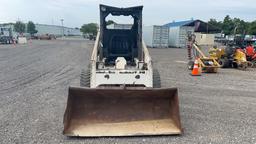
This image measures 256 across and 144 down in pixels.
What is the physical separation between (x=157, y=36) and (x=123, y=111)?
93.3 ft

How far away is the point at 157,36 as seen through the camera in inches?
1275

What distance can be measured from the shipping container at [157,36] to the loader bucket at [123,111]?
27656mm

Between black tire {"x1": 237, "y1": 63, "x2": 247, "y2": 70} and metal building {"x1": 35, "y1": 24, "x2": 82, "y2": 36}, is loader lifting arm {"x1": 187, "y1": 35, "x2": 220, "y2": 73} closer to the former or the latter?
black tire {"x1": 237, "y1": 63, "x2": 247, "y2": 70}

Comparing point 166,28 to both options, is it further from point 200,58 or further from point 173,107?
point 173,107

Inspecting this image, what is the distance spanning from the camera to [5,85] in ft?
27.0

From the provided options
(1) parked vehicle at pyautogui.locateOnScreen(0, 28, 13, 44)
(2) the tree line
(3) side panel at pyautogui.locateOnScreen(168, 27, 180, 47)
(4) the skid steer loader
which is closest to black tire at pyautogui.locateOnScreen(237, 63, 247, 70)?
(4) the skid steer loader

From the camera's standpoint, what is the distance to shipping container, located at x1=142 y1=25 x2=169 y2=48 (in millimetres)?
31766

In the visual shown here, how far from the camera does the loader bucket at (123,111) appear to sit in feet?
14.6

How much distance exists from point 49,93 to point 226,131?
199 inches

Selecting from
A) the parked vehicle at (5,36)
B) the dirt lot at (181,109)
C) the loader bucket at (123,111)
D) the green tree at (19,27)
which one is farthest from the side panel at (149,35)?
the green tree at (19,27)

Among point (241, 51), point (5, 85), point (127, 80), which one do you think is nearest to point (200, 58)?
point (241, 51)

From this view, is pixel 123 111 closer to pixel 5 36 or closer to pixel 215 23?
pixel 5 36

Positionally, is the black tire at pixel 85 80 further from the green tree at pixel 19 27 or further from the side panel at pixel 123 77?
the green tree at pixel 19 27

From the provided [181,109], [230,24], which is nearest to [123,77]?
[181,109]
